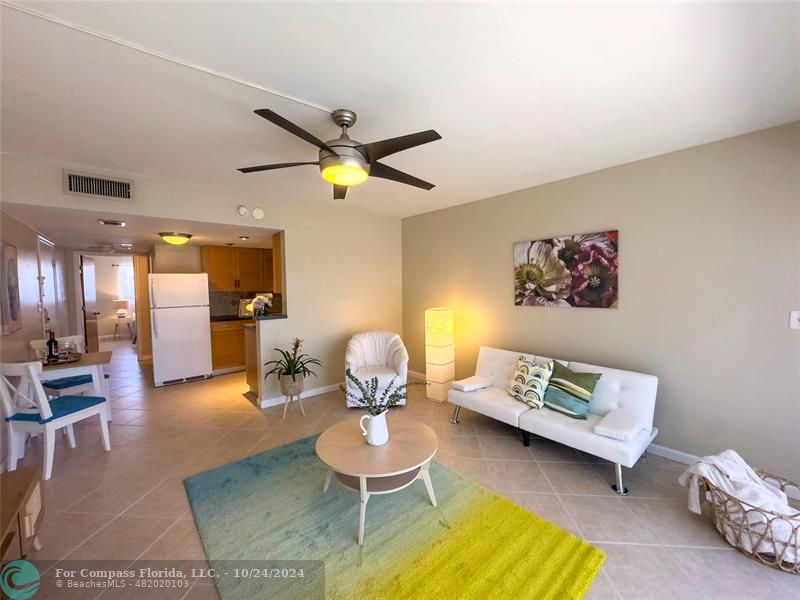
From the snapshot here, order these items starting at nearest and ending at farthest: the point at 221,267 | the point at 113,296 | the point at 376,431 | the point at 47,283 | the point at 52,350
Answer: the point at 376,431 < the point at 52,350 < the point at 47,283 < the point at 221,267 < the point at 113,296

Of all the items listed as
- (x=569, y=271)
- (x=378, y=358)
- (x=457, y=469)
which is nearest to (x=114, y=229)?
(x=378, y=358)

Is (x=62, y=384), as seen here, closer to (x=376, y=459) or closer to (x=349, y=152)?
(x=376, y=459)

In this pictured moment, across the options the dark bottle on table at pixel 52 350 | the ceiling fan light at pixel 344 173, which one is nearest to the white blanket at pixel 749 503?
the ceiling fan light at pixel 344 173

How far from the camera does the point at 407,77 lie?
5.45 ft

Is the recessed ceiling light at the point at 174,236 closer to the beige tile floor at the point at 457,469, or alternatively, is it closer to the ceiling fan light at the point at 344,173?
the beige tile floor at the point at 457,469

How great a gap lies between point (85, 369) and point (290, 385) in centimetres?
189

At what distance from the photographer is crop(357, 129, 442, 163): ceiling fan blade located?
63.1 inches

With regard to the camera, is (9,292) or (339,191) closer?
(339,191)

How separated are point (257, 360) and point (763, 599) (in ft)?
14.5

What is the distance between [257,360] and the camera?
155 inches

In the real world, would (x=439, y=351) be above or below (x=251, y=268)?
below

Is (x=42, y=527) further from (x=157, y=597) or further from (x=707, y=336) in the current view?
(x=707, y=336)

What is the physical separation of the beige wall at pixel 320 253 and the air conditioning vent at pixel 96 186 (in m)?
0.07

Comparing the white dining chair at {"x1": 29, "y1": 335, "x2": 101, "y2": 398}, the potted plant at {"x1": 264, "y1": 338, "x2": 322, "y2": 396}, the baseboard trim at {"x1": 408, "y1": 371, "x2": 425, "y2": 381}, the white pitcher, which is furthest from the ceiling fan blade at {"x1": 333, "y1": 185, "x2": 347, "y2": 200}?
the white dining chair at {"x1": 29, "y1": 335, "x2": 101, "y2": 398}
